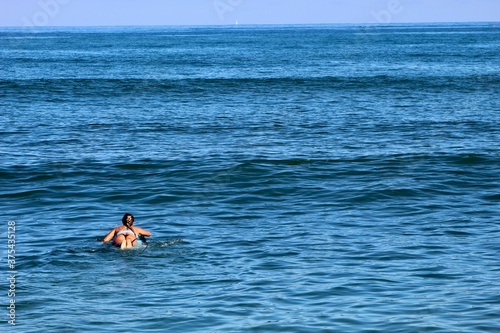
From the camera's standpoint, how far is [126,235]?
20.8m

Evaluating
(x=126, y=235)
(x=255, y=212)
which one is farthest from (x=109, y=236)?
(x=255, y=212)

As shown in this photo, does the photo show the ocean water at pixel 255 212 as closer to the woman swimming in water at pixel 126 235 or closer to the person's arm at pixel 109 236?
the woman swimming in water at pixel 126 235

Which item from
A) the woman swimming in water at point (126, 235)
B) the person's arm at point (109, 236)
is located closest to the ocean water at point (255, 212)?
the woman swimming in water at point (126, 235)

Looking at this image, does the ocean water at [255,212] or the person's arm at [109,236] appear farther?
the person's arm at [109,236]

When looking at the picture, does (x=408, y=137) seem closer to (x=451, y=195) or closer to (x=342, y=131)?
(x=342, y=131)

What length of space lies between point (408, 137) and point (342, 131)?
338 centimetres

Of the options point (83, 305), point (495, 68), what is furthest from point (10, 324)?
point (495, 68)

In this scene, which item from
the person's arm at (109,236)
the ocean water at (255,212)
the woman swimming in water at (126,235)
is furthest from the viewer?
the person's arm at (109,236)

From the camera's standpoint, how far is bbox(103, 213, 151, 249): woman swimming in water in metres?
20.6

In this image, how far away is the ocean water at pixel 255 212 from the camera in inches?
651

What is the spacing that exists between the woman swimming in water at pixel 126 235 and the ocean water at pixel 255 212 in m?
0.28

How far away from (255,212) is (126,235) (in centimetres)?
546

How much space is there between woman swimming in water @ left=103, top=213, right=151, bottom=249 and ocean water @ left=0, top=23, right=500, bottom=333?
277mm

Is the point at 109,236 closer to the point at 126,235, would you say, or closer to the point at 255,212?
the point at 126,235
